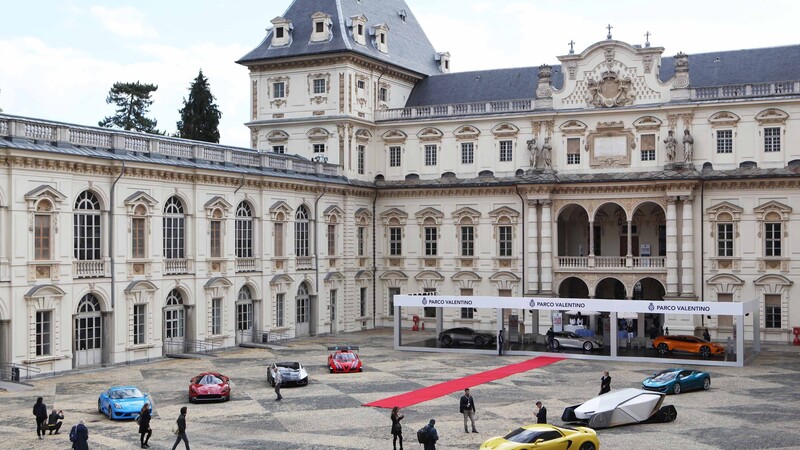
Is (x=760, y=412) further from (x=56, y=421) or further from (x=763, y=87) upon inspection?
(x=763, y=87)

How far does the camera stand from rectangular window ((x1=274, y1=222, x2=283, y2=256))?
57.2 metres

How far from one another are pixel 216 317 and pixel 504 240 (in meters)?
20.6

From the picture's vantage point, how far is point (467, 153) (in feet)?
211

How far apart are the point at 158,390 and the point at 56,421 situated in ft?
28.1

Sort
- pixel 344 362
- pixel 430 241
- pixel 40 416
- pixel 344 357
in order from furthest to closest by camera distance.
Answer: pixel 430 241 < pixel 344 357 < pixel 344 362 < pixel 40 416

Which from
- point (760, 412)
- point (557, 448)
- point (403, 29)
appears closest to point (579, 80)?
point (403, 29)

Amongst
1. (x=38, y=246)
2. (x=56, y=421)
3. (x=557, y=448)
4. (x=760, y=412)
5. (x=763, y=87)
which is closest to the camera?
(x=557, y=448)

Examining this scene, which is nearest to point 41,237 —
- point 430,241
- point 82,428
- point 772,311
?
point 82,428

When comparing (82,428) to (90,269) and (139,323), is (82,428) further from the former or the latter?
(139,323)

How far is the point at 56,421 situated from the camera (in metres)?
30.1

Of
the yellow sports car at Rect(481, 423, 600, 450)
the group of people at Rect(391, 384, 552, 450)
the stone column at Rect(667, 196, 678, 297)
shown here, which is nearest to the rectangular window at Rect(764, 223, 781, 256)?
the stone column at Rect(667, 196, 678, 297)

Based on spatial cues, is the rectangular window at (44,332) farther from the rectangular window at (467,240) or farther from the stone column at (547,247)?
the stone column at (547,247)

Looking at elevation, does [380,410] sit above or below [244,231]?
below

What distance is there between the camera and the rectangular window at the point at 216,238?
52031mm
